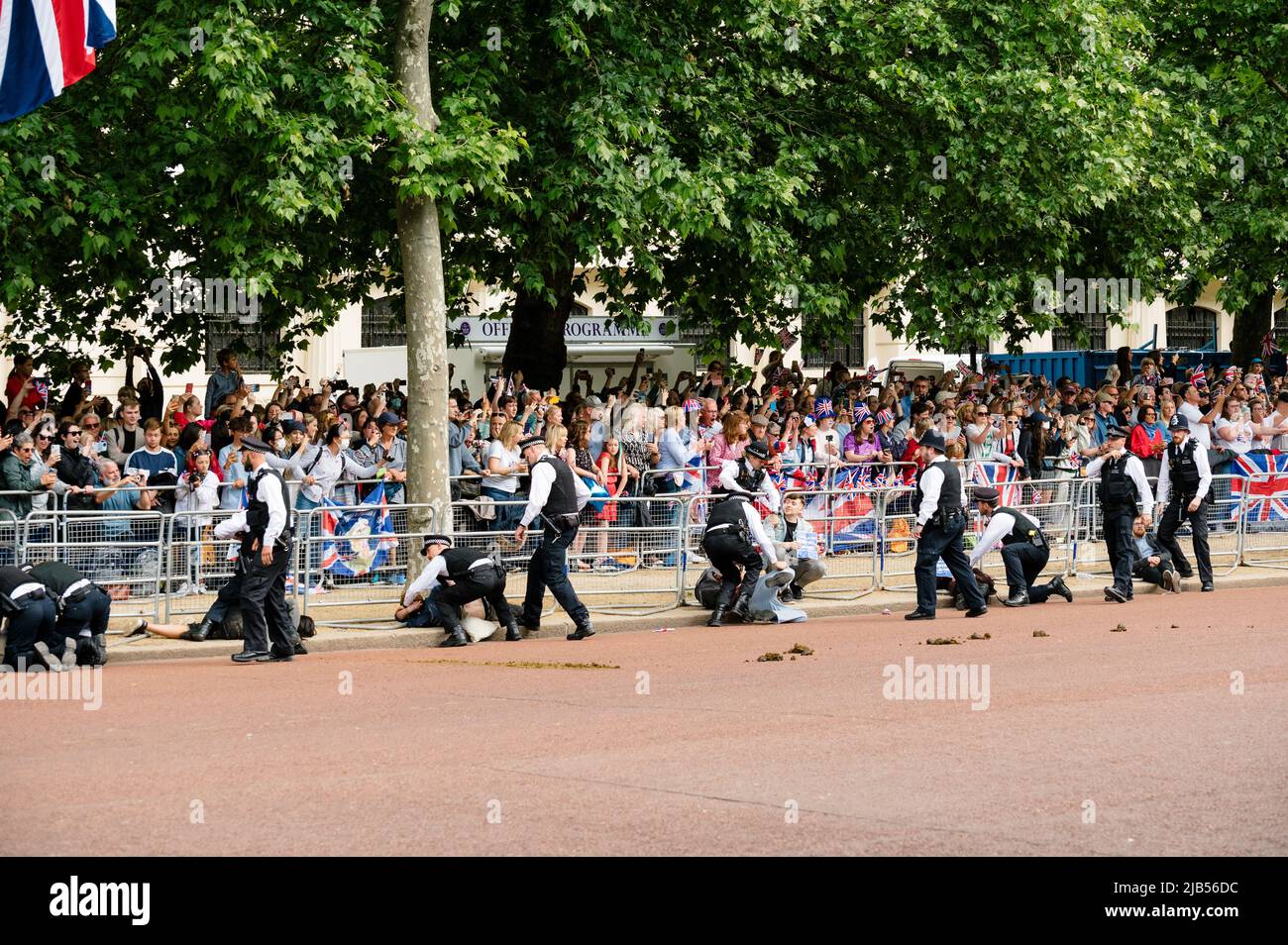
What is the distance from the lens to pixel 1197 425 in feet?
72.8

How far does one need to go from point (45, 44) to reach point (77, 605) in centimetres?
482

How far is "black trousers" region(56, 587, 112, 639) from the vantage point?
1302cm

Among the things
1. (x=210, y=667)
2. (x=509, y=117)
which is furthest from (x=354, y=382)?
(x=210, y=667)

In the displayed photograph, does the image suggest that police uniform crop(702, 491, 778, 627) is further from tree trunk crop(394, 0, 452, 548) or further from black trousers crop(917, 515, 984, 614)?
tree trunk crop(394, 0, 452, 548)

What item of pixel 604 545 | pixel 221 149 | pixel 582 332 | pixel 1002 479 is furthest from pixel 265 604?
pixel 582 332

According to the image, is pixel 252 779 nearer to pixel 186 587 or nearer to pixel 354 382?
pixel 186 587

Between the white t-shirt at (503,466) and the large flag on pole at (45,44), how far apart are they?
229 inches

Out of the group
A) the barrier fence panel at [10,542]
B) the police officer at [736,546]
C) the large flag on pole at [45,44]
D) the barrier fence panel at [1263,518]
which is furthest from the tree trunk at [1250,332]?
the barrier fence panel at [10,542]

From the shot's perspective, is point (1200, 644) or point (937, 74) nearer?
point (1200, 644)

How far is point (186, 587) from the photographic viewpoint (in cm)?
1498

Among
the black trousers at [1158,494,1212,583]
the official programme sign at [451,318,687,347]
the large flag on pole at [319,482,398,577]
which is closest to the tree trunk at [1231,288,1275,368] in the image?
the official programme sign at [451,318,687,347]

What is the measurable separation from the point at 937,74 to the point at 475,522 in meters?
8.55

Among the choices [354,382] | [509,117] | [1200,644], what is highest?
[509,117]
